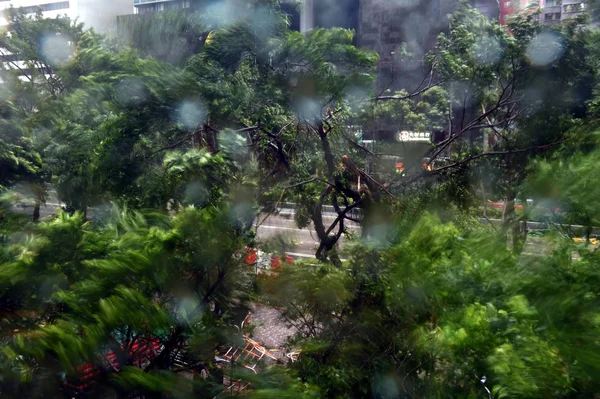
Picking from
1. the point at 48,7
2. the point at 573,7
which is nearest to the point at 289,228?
the point at 573,7

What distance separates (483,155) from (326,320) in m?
1.86

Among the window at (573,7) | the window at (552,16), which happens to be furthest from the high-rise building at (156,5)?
the window at (573,7)

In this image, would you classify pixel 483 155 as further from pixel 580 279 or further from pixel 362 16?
pixel 362 16

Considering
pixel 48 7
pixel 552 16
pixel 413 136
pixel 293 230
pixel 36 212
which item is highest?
pixel 48 7

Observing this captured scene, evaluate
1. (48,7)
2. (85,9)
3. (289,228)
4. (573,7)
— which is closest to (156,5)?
(85,9)

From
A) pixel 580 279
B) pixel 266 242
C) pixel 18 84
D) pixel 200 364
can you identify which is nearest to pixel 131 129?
pixel 266 242

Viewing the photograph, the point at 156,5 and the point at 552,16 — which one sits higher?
the point at 156,5

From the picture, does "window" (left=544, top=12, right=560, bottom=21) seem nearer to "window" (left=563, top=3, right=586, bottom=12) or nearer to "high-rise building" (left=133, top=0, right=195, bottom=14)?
"window" (left=563, top=3, right=586, bottom=12)

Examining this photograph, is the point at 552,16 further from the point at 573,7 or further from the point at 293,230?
the point at 293,230

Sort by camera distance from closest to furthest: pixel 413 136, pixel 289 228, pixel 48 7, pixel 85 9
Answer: pixel 289 228 < pixel 413 136 < pixel 85 9 < pixel 48 7

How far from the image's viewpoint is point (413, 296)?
8.54 feet

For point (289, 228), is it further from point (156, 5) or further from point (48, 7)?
point (48, 7)

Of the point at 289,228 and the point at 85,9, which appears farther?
the point at 85,9

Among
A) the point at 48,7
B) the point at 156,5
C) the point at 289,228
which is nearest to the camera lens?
the point at 289,228
